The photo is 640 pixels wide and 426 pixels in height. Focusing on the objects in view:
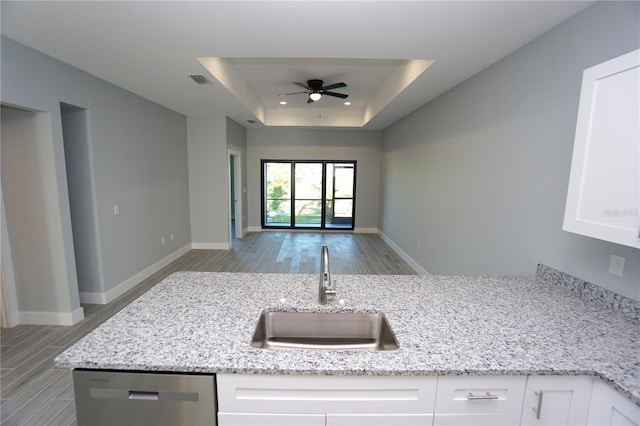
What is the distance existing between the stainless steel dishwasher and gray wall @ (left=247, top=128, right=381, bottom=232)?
639cm

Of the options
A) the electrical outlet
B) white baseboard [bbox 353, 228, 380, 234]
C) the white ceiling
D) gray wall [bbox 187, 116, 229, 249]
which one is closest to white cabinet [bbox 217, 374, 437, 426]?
the electrical outlet

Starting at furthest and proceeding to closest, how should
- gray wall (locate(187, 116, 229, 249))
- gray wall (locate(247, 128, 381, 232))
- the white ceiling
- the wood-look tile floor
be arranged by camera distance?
gray wall (locate(247, 128, 381, 232)) < gray wall (locate(187, 116, 229, 249)) < the wood-look tile floor < the white ceiling

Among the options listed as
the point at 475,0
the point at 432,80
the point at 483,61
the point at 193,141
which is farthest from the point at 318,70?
the point at 193,141

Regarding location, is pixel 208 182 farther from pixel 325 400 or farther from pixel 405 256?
pixel 325 400

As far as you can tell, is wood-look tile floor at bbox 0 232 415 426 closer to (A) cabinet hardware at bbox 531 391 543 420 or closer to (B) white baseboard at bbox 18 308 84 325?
(B) white baseboard at bbox 18 308 84 325

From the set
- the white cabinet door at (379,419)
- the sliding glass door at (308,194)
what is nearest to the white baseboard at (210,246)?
the sliding glass door at (308,194)

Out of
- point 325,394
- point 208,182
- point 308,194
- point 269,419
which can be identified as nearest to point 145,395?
point 269,419

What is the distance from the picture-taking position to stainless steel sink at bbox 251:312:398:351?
140 centimetres

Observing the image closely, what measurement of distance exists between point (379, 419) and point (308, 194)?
6.53 meters

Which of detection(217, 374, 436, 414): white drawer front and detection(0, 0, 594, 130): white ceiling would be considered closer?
detection(217, 374, 436, 414): white drawer front

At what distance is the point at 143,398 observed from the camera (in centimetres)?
102

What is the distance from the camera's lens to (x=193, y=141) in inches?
208

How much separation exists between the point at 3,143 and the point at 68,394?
89.3 inches

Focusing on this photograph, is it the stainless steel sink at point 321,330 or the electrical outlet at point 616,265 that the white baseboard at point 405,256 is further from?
the stainless steel sink at point 321,330
